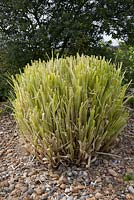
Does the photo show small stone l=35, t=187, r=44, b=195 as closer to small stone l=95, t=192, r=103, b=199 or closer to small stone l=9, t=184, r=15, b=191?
small stone l=9, t=184, r=15, b=191

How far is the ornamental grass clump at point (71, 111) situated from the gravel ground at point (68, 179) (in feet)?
0.30

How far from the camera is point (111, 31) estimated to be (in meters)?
4.21

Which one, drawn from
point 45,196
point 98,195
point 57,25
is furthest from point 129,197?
point 57,25

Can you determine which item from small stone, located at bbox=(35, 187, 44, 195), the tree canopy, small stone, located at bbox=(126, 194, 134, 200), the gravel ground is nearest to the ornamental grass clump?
the gravel ground

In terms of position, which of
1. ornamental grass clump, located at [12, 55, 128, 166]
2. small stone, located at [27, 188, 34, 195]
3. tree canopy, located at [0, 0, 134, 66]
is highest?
tree canopy, located at [0, 0, 134, 66]

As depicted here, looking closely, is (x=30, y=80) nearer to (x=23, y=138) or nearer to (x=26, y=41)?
(x=23, y=138)

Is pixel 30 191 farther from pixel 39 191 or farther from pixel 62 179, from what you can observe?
pixel 62 179

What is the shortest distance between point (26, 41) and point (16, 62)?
26 centimetres

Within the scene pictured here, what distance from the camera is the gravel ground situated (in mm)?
2469

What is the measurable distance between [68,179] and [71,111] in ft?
1.52

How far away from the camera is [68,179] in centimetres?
259

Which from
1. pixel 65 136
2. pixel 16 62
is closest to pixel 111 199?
pixel 65 136

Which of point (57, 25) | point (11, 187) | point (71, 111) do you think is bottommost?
point (11, 187)

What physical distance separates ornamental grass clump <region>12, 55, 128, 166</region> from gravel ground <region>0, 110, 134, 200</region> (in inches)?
3.6
